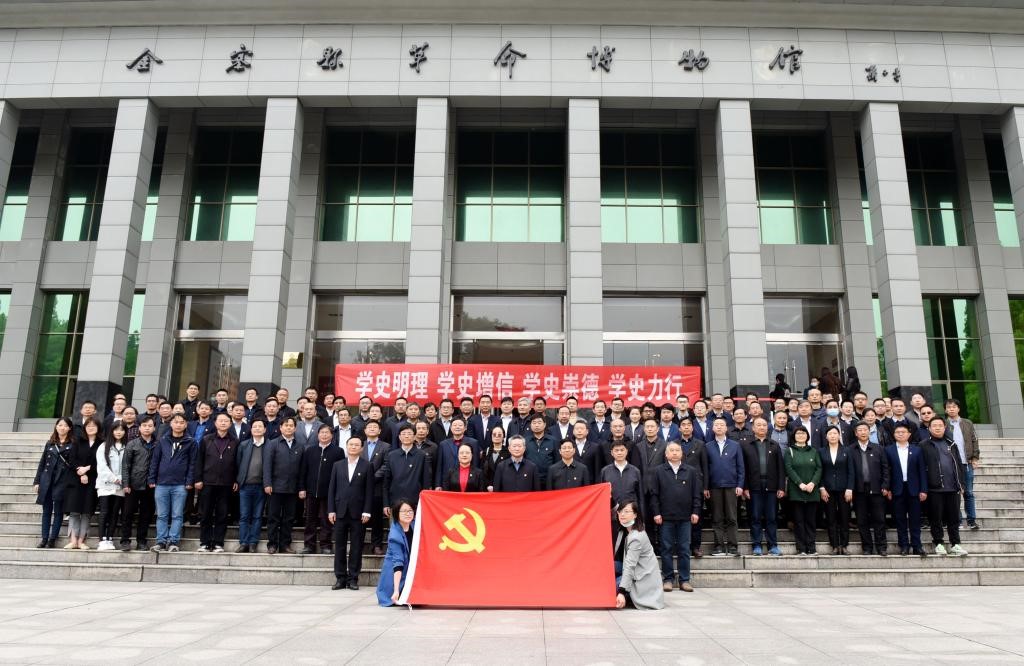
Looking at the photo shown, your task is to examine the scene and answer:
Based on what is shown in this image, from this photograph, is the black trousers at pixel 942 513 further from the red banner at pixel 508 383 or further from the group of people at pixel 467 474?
the red banner at pixel 508 383

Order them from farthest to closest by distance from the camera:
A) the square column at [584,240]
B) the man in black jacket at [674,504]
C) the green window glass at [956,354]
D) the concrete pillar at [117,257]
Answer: the green window glass at [956,354]
the concrete pillar at [117,257]
the square column at [584,240]
the man in black jacket at [674,504]

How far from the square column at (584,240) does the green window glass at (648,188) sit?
8.63 ft

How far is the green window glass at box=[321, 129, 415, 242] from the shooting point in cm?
1869

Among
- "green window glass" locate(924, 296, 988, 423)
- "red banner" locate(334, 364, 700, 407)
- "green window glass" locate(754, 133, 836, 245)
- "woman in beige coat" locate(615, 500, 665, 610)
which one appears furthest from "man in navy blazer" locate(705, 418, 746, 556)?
"green window glass" locate(924, 296, 988, 423)

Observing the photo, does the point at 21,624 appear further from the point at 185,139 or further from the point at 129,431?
the point at 185,139

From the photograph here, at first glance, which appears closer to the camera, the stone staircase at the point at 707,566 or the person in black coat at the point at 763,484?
the stone staircase at the point at 707,566

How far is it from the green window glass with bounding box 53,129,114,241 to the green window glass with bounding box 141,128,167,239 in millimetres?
1346

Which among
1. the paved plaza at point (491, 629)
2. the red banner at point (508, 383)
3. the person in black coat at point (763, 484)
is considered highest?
the red banner at point (508, 383)

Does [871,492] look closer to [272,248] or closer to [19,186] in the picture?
[272,248]

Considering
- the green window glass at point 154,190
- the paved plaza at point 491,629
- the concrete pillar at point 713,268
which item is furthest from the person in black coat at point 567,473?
the green window glass at point 154,190

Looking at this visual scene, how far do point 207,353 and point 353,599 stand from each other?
493 inches

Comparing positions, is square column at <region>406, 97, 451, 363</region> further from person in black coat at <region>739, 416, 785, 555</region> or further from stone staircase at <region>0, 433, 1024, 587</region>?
person in black coat at <region>739, 416, 785, 555</region>

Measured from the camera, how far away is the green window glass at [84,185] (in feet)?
62.5

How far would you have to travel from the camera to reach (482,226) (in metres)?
18.7
